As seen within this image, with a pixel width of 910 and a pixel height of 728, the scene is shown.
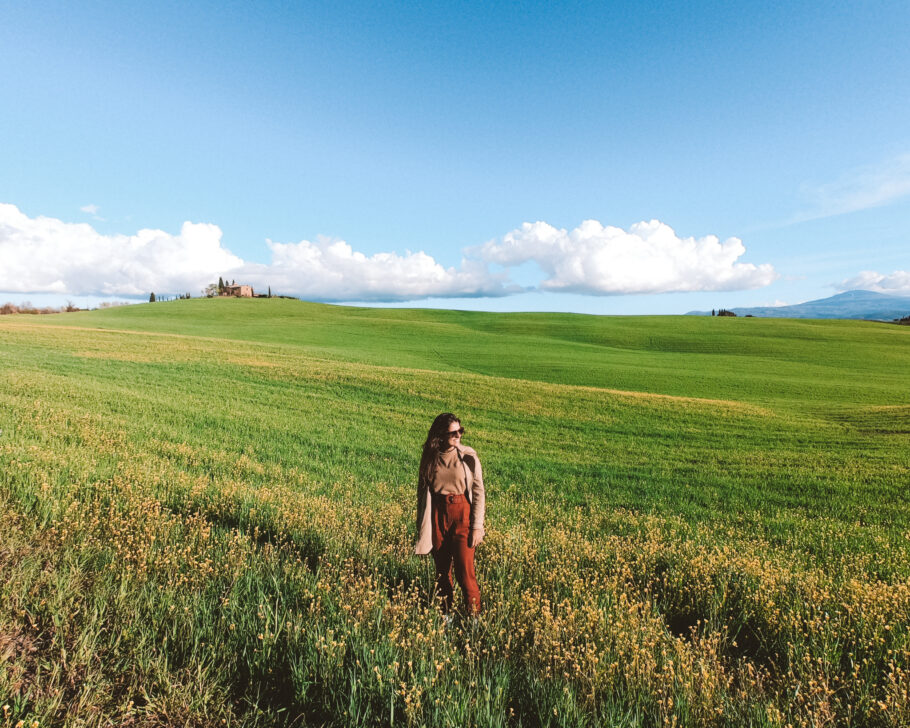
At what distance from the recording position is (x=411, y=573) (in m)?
5.31

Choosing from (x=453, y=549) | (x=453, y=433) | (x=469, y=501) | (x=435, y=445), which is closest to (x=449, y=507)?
(x=469, y=501)

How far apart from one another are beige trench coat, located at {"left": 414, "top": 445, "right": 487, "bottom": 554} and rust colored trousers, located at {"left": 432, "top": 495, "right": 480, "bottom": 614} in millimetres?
50

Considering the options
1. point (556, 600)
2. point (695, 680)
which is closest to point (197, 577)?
point (556, 600)

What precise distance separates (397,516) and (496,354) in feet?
129

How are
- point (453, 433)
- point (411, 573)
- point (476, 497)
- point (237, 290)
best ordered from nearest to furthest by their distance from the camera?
point (453, 433)
point (476, 497)
point (411, 573)
point (237, 290)

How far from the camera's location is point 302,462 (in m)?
11.7

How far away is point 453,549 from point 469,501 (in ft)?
1.57

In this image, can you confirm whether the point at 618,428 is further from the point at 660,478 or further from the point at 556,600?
the point at 556,600

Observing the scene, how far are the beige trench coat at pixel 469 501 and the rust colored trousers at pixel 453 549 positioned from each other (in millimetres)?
50

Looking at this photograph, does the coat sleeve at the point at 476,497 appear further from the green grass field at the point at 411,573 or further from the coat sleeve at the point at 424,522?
the green grass field at the point at 411,573

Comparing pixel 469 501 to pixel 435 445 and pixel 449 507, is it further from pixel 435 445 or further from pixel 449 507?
pixel 435 445

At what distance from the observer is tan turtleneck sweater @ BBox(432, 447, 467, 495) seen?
4.62 metres

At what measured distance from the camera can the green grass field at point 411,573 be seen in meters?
3.27

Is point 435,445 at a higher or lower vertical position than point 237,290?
lower
